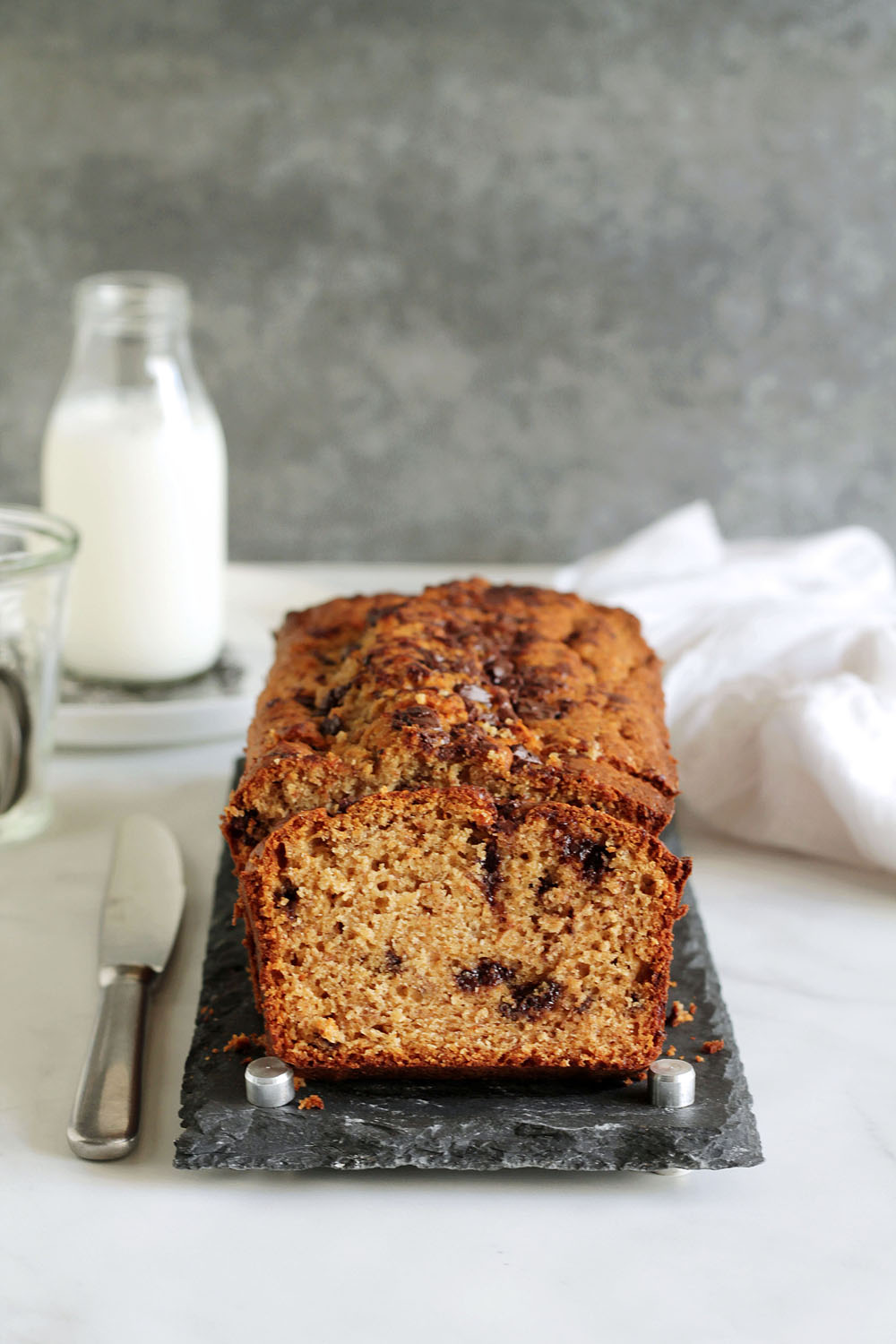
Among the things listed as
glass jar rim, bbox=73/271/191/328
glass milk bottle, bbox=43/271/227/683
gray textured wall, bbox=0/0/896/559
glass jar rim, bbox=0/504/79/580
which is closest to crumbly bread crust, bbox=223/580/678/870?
glass jar rim, bbox=0/504/79/580

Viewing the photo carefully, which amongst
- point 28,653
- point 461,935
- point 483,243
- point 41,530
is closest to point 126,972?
point 461,935

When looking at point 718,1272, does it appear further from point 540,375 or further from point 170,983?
point 540,375

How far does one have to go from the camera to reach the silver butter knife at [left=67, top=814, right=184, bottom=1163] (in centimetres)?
95

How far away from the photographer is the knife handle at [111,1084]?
36.9 inches

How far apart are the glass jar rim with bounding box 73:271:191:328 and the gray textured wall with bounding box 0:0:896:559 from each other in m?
1.19

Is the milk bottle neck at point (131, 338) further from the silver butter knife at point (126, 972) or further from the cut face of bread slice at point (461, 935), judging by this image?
the cut face of bread slice at point (461, 935)

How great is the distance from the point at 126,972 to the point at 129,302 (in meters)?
0.84

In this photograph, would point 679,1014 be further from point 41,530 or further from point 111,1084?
point 41,530

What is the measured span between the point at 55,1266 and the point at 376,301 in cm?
227

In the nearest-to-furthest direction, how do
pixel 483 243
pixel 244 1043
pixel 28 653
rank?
pixel 244 1043 → pixel 28 653 → pixel 483 243

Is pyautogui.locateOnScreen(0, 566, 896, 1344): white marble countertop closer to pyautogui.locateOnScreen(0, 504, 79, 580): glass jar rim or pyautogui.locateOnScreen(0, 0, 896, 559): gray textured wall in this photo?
pyautogui.locateOnScreen(0, 504, 79, 580): glass jar rim

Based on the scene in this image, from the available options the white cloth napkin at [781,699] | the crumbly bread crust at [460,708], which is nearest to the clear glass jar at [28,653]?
the crumbly bread crust at [460,708]

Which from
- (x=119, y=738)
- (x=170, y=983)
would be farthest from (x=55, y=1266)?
(x=119, y=738)

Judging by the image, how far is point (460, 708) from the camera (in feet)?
3.47
